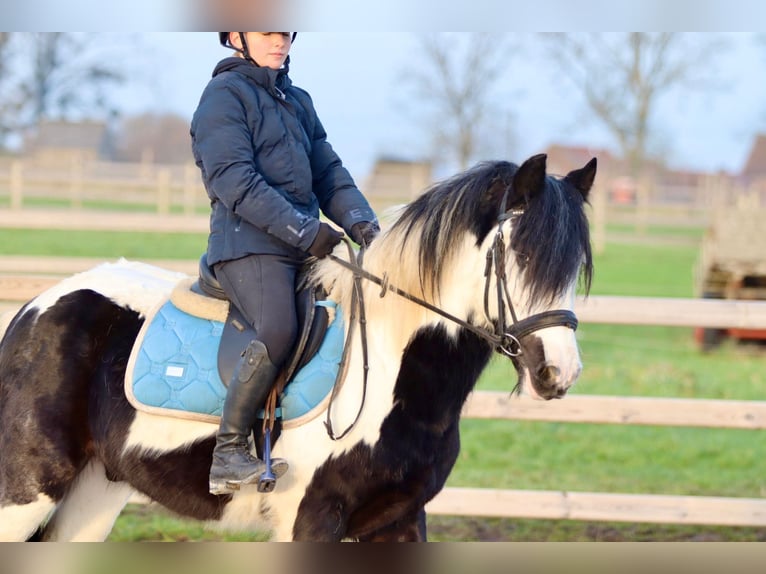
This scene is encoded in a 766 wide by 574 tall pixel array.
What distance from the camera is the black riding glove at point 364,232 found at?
344 cm

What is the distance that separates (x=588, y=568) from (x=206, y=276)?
69.1 inches

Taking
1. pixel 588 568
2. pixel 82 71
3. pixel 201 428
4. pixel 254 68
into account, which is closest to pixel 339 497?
pixel 201 428

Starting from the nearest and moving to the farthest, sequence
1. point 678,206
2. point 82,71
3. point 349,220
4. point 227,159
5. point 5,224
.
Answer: point 227,159 → point 349,220 → point 5,224 → point 82,71 → point 678,206

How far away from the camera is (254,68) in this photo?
321cm

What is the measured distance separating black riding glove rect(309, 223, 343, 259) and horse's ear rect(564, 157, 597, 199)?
0.84 meters

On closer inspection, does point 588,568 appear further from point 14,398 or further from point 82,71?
point 82,71

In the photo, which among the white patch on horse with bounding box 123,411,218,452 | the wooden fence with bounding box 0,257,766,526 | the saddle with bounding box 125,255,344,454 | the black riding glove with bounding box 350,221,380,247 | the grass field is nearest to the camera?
the saddle with bounding box 125,255,344,454

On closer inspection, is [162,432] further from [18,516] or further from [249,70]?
[249,70]

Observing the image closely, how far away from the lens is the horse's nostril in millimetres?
2797

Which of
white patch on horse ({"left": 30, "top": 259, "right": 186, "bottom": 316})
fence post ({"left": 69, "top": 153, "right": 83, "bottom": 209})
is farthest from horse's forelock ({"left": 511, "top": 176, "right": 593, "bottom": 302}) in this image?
fence post ({"left": 69, "top": 153, "right": 83, "bottom": 209})

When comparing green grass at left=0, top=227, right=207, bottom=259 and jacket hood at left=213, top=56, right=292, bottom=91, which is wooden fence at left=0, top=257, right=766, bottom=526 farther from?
green grass at left=0, top=227, right=207, bottom=259

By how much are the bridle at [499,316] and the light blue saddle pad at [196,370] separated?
0.20 ft

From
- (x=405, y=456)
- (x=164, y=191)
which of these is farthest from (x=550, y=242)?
(x=164, y=191)

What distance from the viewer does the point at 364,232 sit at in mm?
3455
